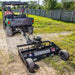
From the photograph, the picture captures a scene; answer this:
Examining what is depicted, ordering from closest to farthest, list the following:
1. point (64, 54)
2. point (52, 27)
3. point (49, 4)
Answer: point (64, 54)
point (52, 27)
point (49, 4)

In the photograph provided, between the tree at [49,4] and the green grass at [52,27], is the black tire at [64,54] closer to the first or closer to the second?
the green grass at [52,27]

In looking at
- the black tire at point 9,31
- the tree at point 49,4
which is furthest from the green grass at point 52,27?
the tree at point 49,4

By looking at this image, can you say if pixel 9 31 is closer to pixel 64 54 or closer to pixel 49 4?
pixel 64 54

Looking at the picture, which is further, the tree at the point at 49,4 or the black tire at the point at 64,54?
the tree at the point at 49,4

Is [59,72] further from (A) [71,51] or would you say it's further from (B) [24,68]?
(A) [71,51]

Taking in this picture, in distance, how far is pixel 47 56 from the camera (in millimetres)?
4102

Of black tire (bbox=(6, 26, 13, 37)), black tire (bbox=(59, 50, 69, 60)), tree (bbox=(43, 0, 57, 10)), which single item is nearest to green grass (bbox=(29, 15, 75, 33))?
black tire (bbox=(6, 26, 13, 37))

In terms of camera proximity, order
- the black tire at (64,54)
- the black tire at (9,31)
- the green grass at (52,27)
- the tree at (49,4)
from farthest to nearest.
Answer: the tree at (49,4), the green grass at (52,27), the black tire at (9,31), the black tire at (64,54)

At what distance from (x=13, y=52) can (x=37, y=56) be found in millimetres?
1559

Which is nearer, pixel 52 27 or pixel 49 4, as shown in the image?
pixel 52 27

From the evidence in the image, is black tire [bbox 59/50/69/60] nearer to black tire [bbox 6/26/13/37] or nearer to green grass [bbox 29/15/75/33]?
black tire [bbox 6/26/13/37]

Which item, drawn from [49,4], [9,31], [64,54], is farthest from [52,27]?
[49,4]

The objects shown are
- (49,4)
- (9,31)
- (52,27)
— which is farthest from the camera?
(49,4)

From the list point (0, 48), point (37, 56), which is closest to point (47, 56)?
point (37, 56)
